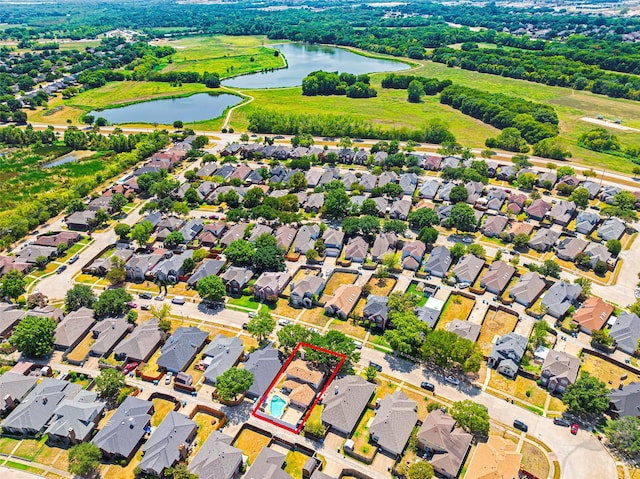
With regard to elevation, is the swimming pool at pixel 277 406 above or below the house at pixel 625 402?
below

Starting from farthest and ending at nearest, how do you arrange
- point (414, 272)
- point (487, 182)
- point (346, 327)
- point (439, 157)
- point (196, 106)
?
point (196, 106) < point (439, 157) < point (487, 182) < point (414, 272) < point (346, 327)

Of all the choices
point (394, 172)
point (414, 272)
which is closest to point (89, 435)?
point (414, 272)

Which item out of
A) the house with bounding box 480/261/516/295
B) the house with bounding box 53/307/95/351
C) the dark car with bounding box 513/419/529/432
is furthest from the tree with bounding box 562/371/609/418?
the house with bounding box 53/307/95/351

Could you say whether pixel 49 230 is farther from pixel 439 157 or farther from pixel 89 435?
pixel 439 157

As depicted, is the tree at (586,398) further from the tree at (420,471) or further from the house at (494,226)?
the house at (494,226)

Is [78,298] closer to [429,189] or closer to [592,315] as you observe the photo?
[429,189]

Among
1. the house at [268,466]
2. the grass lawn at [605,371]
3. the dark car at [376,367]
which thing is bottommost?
the dark car at [376,367]

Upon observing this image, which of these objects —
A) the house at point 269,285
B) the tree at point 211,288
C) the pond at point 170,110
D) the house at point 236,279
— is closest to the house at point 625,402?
the house at point 269,285
